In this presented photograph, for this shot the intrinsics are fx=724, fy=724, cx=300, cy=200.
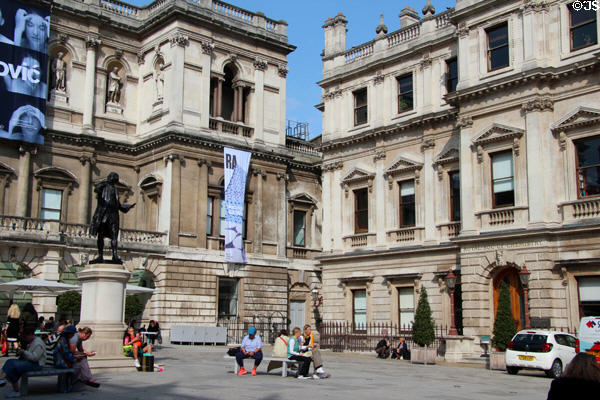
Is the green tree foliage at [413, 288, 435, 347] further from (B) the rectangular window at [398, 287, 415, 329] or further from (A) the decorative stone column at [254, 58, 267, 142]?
(A) the decorative stone column at [254, 58, 267, 142]

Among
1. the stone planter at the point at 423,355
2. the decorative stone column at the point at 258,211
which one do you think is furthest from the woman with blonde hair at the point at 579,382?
the decorative stone column at the point at 258,211

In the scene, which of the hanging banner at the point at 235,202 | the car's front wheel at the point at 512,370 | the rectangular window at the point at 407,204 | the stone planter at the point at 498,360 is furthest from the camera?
the hanging banner at the point at 235,202

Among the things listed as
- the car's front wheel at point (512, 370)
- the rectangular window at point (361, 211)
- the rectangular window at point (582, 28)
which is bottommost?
the car's front wheel at point (512, 370)

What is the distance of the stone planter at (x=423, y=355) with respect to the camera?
27.2 meters

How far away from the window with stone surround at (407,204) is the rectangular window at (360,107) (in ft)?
15.5

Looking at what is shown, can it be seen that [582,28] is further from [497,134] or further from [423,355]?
[423,355]

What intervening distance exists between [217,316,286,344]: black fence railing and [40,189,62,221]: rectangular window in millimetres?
10526

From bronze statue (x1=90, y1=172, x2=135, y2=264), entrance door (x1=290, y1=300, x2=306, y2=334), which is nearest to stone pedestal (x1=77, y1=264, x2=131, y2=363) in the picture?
bronze statue (x1=90, y1=172, x2=135, y2=264)

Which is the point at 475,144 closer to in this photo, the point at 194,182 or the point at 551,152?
the point at 551,152

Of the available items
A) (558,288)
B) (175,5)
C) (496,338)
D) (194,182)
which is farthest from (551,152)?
(175,5)

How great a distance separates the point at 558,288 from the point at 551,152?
16.7 ft

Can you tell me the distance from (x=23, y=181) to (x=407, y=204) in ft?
63.7

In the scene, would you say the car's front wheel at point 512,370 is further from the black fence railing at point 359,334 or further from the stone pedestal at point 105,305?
the stone pedestal at point 105,305

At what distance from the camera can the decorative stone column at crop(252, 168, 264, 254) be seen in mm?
42531
